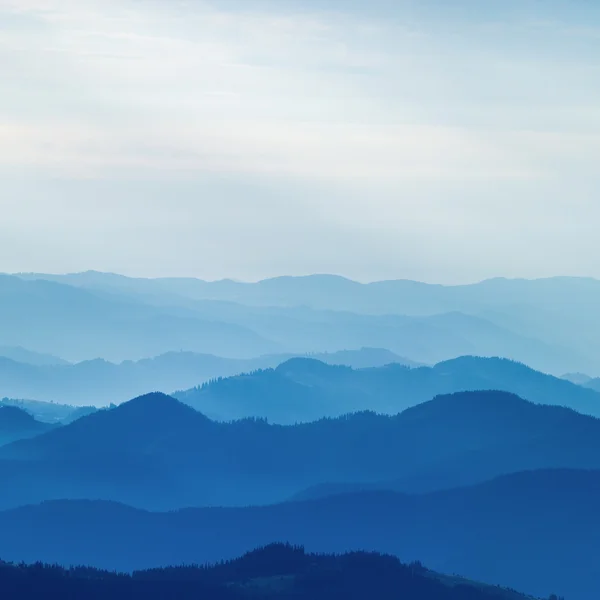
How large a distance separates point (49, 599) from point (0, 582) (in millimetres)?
7216

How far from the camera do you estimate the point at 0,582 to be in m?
197

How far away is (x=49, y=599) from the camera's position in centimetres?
19938
